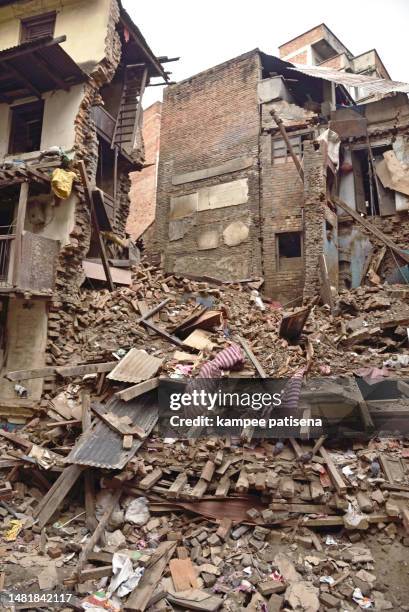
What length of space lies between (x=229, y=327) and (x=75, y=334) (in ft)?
12.8

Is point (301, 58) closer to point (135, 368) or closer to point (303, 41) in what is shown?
point (303, 41)

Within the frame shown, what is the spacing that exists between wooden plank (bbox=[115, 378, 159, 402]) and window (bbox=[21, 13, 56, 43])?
39.2ft

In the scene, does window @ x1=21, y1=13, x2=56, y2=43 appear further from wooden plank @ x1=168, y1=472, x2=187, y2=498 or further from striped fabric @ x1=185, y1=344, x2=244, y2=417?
wooden plank @ x1=168, y1=472, x2=187, y2=498

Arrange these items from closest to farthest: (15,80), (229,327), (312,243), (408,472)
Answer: (408,472) → (229,327) → (15,80) → (312,243)

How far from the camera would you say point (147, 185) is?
922 inches

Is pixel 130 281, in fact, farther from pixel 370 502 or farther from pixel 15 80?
pixel 370 502

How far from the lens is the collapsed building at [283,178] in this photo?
14.7 m

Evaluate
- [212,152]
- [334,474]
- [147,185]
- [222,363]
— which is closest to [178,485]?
[334,474]

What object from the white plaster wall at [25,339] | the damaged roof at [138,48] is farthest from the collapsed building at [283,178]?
the white plaster wall at [25,339]

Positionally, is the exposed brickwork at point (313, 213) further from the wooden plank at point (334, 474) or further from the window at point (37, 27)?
the window at point (37, 27)

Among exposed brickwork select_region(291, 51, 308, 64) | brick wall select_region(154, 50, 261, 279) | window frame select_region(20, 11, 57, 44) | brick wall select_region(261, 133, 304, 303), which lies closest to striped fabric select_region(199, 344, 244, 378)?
brick wall select_region(261, 133, 304, 303)

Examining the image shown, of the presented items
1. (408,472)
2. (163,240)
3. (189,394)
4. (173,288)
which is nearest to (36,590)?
(189,394)

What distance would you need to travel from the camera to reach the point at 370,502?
5387mm

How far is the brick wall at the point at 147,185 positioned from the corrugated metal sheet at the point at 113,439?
1600cm
